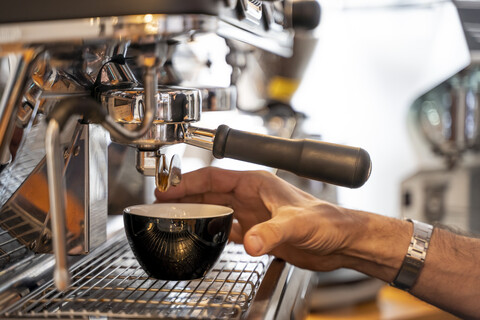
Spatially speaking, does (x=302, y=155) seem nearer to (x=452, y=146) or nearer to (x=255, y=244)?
(x=255, y=244)

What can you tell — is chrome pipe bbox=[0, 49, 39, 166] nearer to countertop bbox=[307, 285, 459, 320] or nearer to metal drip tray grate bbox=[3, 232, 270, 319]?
metal drip tray grate bbox=[3, 232, 270, 319]

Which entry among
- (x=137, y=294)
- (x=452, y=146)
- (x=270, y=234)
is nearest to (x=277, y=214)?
(x=270, y=234)

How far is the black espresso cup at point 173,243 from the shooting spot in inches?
23.5

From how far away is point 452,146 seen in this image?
2.13 m

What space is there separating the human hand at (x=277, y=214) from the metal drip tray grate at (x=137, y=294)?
49 millimetres

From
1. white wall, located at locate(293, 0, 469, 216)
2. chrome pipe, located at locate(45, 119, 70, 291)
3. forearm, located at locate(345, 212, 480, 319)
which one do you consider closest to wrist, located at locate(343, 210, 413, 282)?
forearm, located at locate(345, 212, 480, 319)

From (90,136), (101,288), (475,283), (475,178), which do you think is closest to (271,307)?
(101,288)

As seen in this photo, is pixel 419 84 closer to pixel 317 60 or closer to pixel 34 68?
pixel 317 60

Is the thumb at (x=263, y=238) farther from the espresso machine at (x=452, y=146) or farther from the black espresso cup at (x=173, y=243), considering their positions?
the espresso machine at (x=452, y=146)

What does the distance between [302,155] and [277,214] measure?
Result: 0.52 ft

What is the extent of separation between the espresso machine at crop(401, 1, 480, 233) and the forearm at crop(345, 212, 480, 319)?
49.5 inches

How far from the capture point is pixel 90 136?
658 millimetres

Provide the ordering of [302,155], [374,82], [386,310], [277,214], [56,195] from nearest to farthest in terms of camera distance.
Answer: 1. [56,195]
2. [302,155]
3. [277,214]
4. [386,310]
5. [374,82]

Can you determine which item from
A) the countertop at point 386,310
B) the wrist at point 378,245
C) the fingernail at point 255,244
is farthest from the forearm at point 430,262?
the countertop at point 386,310
